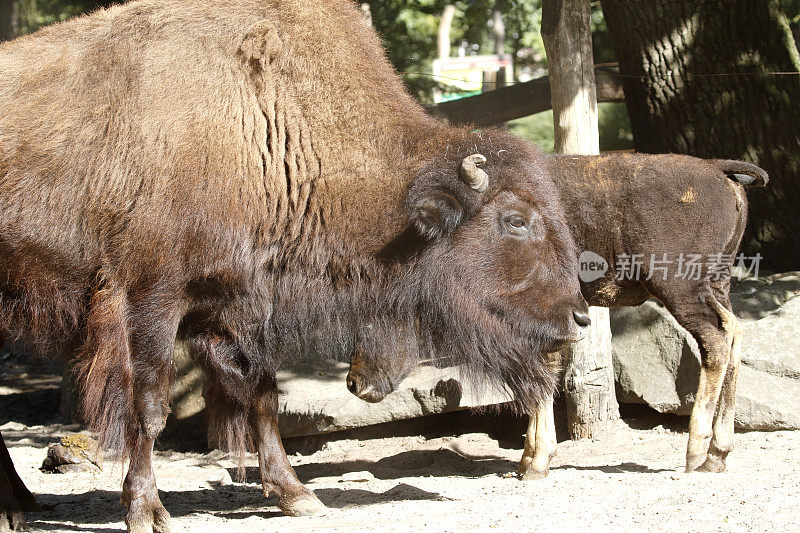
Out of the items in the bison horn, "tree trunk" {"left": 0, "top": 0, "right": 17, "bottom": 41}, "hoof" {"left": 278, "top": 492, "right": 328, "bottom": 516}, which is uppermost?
"tree trunk" {"left": 0, "top": 0, "right": 17, "bottom": 41}

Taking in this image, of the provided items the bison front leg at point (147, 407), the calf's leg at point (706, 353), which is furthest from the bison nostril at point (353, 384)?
the calf's leg at point (706, 353)

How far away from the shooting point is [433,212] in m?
4.37

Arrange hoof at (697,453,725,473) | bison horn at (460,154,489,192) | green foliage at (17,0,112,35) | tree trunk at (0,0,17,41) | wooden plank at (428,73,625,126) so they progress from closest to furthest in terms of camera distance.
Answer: bison horn at (460,154,489,192)
hoof at (697,453,725,473)
wooden plank at (428,73,625,126)
tree trunk at (0,0,17,41)
green foliage at (17,0,112,35)

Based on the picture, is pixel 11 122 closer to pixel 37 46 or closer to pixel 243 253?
pixel 37 46

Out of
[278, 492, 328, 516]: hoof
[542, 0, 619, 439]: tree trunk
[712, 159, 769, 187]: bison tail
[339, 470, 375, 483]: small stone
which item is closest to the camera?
[278, 492, 328, 516]: hoof

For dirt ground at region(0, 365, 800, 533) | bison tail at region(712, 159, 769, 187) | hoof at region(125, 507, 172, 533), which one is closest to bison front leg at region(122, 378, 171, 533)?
hoof at region(125, 507, 172, 533)

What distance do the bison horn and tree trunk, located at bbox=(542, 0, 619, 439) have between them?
2428 millimetres

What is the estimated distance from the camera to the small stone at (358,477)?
6056 mm

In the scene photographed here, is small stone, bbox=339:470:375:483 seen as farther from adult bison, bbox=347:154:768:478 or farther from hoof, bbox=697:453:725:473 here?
hoof, bbox=697:453:725:473

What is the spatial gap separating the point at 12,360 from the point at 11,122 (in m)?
6.63

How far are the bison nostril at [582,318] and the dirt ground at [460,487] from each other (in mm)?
967

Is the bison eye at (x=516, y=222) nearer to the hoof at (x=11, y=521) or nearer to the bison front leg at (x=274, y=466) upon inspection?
the bison front leg at (x=274, y=466)

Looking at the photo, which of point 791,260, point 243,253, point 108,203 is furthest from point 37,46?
point 791,260

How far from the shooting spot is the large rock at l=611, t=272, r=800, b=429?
A: 6.37 meters
